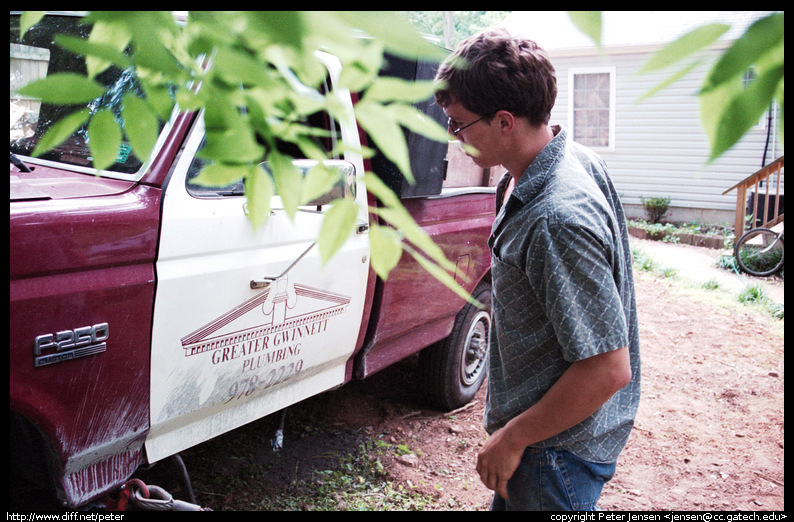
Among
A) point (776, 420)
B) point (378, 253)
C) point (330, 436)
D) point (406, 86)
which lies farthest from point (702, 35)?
point (776, 420)

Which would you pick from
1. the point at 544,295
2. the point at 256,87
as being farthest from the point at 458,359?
the point at 256,87

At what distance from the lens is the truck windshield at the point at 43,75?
2674 millimetres

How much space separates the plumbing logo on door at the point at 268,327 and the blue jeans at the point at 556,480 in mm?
1311

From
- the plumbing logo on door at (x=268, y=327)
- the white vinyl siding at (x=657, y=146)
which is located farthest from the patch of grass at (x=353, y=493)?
the white vinyl siding at (x=657, y=146)

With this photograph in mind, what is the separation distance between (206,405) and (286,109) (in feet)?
6.70

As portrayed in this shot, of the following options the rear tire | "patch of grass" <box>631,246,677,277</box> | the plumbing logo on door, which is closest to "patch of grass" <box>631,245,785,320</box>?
"patch of grass" <box>631,246,677,277</box>

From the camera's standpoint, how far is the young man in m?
1.57

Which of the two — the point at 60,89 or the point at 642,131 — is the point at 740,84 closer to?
the point at 60,89

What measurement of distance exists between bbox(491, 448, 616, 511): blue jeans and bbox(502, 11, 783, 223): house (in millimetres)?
12428

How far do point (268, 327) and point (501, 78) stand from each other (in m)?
1.52

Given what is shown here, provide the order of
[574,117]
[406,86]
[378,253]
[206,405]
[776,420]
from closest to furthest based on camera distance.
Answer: [406,86]
[378,253]
[206,405]
[776,420]
[574,117]

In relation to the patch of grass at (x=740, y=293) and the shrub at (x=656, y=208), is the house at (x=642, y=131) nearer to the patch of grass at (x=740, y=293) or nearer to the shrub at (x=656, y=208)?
the shrub at (x=656, y=208)

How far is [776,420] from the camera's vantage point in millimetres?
4676
